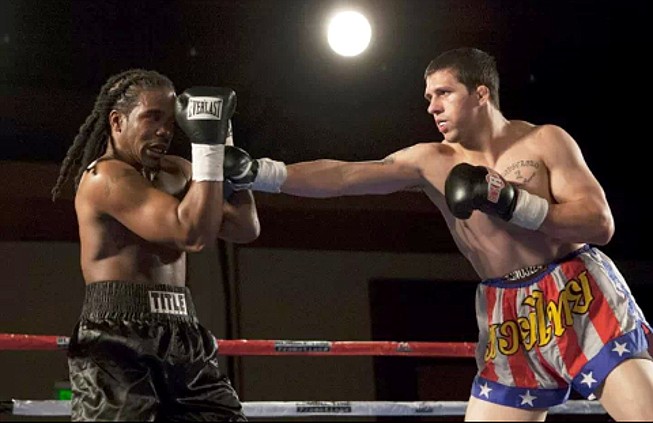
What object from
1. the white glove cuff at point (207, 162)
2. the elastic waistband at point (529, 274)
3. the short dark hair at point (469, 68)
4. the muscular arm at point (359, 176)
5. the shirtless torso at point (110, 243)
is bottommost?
the elastic waistband at point (529, 274)

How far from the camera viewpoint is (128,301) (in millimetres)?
1991

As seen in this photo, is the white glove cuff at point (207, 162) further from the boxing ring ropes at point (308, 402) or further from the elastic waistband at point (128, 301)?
the boxing ring ropes at point (308, 402)

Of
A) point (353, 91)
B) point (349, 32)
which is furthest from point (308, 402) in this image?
point (353, 91)

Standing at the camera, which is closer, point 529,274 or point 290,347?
point 529,274

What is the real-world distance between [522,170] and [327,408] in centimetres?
97

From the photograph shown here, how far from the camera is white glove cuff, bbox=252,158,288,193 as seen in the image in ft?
7.14

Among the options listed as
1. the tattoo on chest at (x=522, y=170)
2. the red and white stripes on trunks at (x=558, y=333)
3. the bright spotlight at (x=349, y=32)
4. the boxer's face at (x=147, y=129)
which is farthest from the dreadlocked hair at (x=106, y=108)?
the bright spotlight at (x=349, y=32)

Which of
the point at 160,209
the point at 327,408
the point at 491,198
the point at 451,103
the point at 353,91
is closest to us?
the point at 160,209

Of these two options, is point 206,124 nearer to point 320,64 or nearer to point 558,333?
point 558,333

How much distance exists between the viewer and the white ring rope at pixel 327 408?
2.46 m

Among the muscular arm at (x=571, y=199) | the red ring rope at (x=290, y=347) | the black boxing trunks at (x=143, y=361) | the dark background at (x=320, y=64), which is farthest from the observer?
the dark background at (x=320, y=64)

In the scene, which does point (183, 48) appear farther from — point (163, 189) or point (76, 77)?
point (163, 189)

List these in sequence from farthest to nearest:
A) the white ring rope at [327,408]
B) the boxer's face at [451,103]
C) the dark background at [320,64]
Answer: the dark background at [320,64]
the white ring rope at [327,408]
the boxer's face at [451,103]

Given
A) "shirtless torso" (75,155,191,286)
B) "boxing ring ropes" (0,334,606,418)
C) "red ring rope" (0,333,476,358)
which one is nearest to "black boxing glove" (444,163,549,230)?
"shirtless torso" (75,155,191,286)
